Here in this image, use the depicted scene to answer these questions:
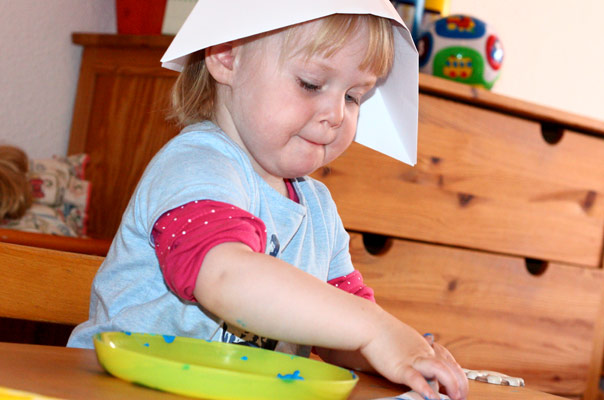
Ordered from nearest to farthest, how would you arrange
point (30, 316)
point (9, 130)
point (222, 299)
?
point (222, 299) < point (30, 316) < point (9, 130)

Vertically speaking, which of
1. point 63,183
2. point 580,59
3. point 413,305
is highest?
point 580,59

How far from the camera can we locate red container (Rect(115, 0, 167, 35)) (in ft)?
5.29

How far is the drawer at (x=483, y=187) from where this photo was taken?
1.36 meters

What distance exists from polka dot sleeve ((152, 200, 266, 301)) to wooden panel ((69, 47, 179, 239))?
873mm

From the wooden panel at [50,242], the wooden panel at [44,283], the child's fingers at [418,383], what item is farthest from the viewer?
the wooden panel at [50,242]

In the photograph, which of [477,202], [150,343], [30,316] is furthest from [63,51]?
[150,343]

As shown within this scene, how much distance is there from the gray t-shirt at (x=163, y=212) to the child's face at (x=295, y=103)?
30mm

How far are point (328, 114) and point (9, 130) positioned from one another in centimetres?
111

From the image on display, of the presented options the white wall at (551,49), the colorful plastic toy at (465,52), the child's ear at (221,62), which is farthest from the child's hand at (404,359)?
the white wall at (551,49)

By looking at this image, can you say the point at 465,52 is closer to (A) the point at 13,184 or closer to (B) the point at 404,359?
(A) the point at 13,184

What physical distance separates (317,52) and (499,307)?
40.4 inches

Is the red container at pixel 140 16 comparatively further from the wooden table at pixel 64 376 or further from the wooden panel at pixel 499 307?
the wooden table at pixel 64 376

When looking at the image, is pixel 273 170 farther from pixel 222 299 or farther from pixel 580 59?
pixel 580 59

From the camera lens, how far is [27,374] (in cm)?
39
